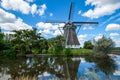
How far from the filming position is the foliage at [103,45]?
3944 cm

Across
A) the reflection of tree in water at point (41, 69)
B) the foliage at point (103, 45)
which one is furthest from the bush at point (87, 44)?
the reflection of tree in water at point (41, 69)

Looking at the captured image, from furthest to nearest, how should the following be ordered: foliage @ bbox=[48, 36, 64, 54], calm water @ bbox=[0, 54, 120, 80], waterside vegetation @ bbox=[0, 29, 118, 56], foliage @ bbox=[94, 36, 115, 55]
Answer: foliage @ bbox=[48, 36, 64, 54]
waterside vegetation @ bbox=[0, 29, 118, 56]
foliage @ bbox=[94, 36, 115, 55]
calm water @ bbox=[0, 54, 120, 80]

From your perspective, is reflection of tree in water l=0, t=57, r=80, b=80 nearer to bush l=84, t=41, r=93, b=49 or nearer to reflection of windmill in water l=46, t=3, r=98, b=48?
reflection of windmill in water l=46, t=3, r=98, b=48

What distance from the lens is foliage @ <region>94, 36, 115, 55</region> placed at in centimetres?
3944

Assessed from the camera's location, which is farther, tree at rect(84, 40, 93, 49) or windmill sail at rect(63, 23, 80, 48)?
tree at rect(84, 40, 93, 49)

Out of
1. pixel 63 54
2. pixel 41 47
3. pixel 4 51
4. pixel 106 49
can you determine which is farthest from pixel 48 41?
pixel 106 49

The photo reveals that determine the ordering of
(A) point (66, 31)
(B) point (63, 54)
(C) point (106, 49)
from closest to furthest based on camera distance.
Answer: (C) point (106, 49)
(B) point (63, 54)
(A) point (66, 31)

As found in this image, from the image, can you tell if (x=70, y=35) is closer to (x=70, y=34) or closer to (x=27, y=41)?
(x=70, y=34)

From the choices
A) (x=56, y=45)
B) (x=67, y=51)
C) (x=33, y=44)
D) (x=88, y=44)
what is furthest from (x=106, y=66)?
(x=88, y=44)

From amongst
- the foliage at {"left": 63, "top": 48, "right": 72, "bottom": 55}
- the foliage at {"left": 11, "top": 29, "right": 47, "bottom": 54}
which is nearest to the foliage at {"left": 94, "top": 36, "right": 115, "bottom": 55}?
the foliage at {"left": 63, "top": 48, "right": 72, "bottom": 55}

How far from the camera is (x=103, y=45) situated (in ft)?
129

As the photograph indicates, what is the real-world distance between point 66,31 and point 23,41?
11078 millimetres

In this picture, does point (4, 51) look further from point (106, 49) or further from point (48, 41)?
point (106, 49)

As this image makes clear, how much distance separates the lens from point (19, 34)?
48.4 meters
